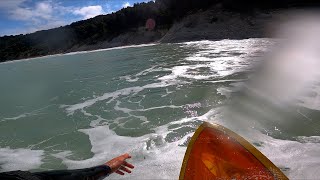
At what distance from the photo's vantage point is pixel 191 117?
26.2 ft

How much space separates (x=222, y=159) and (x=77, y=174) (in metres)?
1.94

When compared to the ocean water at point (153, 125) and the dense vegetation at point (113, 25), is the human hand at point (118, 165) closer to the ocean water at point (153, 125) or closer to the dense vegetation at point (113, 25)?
the ocean water at point (153, 125)

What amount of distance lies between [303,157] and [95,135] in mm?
4897

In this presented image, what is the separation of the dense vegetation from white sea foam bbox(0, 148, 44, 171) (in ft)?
120

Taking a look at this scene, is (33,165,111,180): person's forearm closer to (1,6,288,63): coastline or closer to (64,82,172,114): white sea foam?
(64,82,172,114): white sea foam

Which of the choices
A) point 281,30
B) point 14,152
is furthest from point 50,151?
point 281,30

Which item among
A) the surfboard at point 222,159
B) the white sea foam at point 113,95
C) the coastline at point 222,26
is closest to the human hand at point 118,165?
the surfboard at point 222,159

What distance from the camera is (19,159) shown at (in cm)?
702

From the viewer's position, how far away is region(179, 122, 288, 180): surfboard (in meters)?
3.94

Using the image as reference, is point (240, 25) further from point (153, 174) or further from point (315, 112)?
point (153, 174)

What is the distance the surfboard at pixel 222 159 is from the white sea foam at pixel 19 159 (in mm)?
3907

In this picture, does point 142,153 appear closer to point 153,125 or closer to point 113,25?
point 153,125

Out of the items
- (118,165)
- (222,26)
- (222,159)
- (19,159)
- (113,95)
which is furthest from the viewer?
(222,26)

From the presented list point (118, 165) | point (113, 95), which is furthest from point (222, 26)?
point (118, 165)
